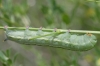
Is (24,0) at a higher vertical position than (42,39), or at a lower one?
higher

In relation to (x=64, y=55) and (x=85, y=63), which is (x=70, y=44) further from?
(x=85, y=63)

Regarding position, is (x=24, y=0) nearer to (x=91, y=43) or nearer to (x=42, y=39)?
(x=42, y=39)

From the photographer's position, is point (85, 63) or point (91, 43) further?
point (85, 63)

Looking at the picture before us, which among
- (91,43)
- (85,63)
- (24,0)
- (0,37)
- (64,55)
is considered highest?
(0,37)

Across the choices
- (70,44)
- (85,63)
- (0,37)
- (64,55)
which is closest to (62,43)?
(70,44)

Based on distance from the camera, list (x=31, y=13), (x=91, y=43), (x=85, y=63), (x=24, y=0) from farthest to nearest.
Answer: (x=31, y=13), (x=85, y=63), (x=24, y=0), (x=91, y=43)

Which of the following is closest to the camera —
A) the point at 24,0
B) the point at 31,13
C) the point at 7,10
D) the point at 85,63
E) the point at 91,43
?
the point at 91,43
